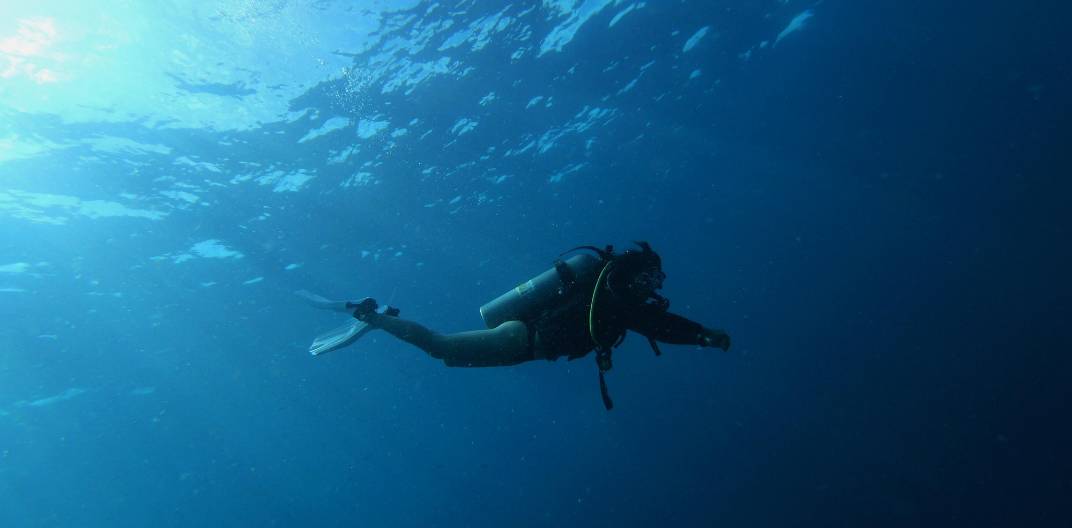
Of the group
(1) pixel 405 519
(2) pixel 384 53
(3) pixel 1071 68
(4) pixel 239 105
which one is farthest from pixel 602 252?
(1) pixel 405 519

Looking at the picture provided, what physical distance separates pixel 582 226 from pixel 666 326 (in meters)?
24.3

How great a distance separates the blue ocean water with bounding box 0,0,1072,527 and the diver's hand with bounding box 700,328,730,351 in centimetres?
1093

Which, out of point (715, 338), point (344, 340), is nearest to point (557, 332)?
point (715, 338)

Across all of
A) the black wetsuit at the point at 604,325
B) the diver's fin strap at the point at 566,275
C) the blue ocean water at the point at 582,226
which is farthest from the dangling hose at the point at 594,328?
the blue ocean water at the point at 582,226

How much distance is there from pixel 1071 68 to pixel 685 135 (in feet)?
59.2

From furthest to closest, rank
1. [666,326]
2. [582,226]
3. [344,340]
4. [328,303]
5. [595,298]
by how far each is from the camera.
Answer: [582,226] < [328,303] < [344,340] < [666,326] < [595,298]

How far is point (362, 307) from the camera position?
6172mm

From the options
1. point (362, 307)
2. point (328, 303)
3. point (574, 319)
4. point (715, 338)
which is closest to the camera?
point (715, 338)

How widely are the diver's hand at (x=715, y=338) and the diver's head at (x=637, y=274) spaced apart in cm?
63

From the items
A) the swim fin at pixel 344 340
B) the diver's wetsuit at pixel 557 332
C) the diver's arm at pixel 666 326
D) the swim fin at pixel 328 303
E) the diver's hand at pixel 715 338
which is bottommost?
the diver's hand at pixel 715 338

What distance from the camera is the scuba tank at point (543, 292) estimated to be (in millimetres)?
5562

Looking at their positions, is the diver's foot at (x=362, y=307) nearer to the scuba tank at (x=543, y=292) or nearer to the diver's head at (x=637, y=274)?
the scuba tank at (x=543, y=292)

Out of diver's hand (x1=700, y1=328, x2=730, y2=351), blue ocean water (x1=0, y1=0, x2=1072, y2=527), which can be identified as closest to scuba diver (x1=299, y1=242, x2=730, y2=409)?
diver's hand (x1=700, y1=328, x2=730, y2=351)

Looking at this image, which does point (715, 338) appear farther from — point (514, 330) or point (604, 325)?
point (514, 330)
